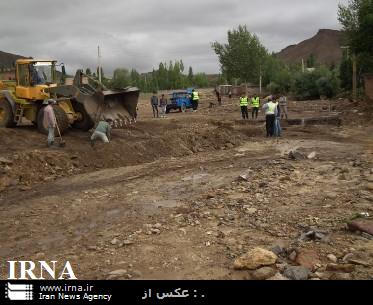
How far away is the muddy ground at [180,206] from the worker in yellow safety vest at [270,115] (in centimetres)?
165

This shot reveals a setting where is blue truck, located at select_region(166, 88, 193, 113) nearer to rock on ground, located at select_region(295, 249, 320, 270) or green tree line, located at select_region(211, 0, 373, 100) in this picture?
green tree line, located at select_region(211, 0, 373, 100)

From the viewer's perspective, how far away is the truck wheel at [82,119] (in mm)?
14906

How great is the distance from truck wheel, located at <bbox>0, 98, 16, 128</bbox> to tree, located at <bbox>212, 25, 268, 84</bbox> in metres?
32.8

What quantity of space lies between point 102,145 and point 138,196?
4.95 meters

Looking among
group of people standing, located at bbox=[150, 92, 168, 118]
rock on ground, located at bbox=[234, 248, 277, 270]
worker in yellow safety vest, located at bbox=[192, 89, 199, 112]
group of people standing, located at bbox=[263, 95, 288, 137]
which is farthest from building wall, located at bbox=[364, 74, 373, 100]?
rock on ground, located at bbox=[234, 248, 277, 270]

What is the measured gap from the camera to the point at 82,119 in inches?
598

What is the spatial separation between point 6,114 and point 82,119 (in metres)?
3.00

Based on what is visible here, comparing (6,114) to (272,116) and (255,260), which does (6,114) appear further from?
(255,260)

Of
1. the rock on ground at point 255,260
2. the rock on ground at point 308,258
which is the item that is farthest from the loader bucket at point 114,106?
the rock on ground at point 308,258

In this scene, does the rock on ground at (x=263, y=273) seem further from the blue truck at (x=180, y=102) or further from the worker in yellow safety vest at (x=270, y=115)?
the blue truck at (x=180, y=102)

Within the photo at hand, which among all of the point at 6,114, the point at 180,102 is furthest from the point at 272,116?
the point at 180,102
